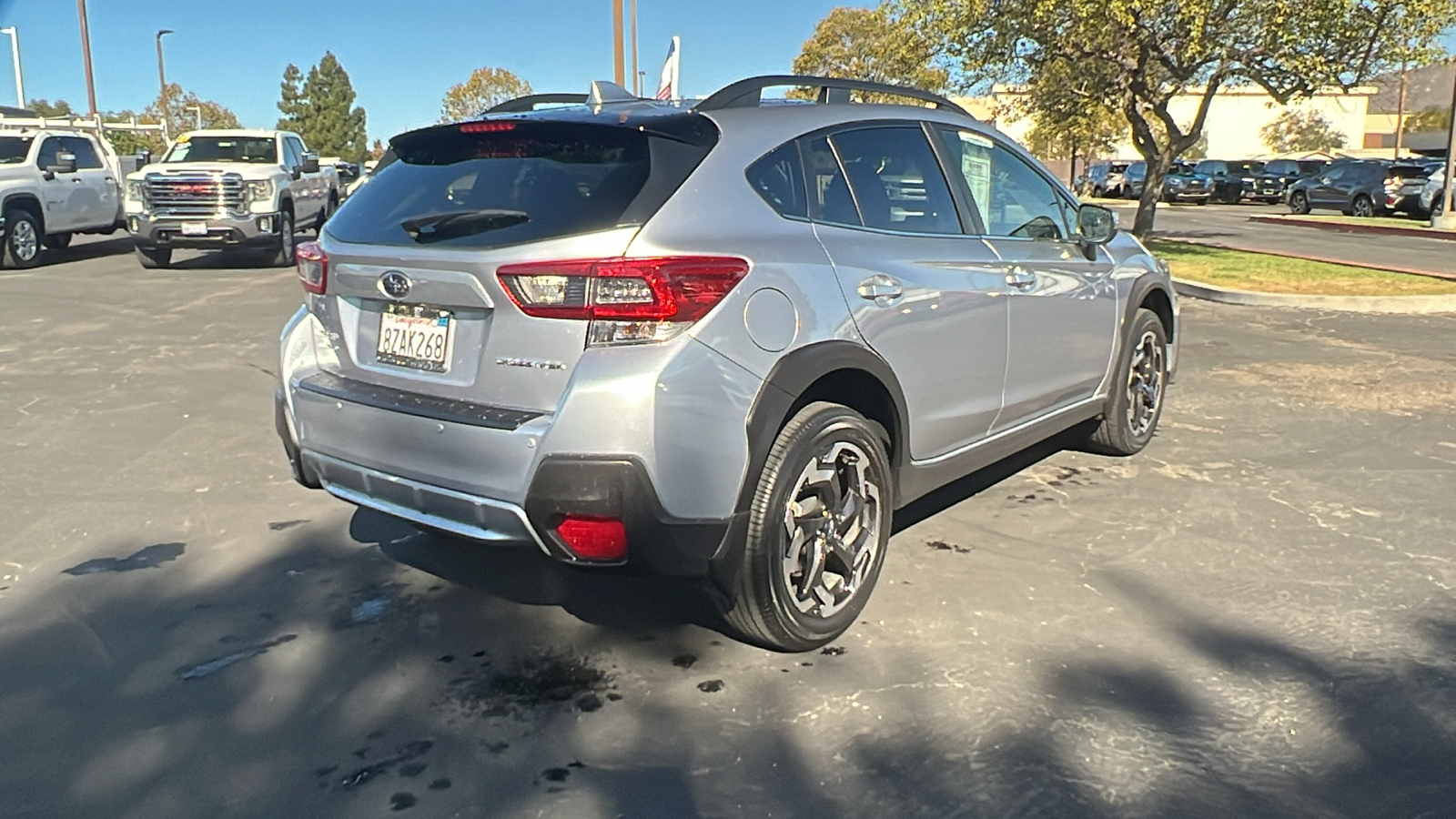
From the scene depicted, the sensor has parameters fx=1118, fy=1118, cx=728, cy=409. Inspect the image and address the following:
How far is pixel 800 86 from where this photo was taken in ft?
13.4

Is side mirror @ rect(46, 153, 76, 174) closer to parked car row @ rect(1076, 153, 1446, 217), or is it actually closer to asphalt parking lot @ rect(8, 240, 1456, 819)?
asphalt parking lot @ rect(8, 240, 1456, 819)

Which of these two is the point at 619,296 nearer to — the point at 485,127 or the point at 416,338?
the point at 416,338

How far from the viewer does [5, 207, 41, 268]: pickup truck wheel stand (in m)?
15.2

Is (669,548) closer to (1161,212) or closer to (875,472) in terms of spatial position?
(875,472)

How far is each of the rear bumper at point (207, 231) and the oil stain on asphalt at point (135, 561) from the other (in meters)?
11.5

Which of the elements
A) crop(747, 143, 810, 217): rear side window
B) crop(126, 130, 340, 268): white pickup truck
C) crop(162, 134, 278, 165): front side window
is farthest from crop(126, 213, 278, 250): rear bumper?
crop(747, 143, 810, 217): rear side window

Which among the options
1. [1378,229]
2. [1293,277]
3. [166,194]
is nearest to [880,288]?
[1293,277]

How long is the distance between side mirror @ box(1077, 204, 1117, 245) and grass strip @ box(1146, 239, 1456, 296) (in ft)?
26.9

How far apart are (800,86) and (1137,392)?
2.77 m

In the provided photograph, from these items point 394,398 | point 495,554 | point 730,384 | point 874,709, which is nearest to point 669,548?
point 730,384

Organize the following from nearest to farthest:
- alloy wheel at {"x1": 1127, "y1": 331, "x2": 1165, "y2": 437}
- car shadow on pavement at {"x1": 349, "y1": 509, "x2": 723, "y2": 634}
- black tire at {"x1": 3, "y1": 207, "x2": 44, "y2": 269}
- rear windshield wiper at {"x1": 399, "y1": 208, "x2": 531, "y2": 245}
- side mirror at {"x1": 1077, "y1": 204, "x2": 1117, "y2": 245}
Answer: rear windshield wiper at {"x1": 399, "y1": 208, "x2": 531, "y2": 245}, car shadow on pavement at {"x1": 349, "y1": 509, "x2": 723, "y2": 634}, side mirror at {"x1": 1077, "y1": 204, "x2": 1117, "y2": 245}, alloy wheel at {"x1": 1127, "y1": 331, "x2": 1165, "y2": 437}, black tire at {"x1": 3, "y1": 207, "x2": 44, "y2": 269}

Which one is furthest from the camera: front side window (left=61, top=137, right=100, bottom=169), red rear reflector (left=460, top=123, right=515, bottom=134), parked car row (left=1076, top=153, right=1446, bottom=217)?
parked car row (left=1076, top=153, right=1446, bottom=217)

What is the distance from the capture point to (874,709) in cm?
321

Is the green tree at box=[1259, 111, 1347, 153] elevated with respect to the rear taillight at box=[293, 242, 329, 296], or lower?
elevated
